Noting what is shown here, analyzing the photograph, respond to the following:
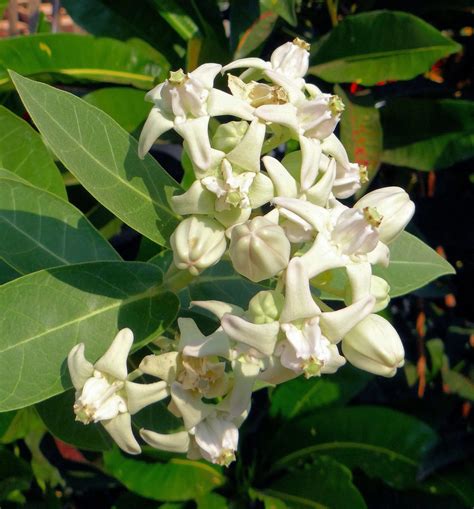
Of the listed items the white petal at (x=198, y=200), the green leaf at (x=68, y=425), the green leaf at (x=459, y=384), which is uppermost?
the white petal at (x=198, y=200)

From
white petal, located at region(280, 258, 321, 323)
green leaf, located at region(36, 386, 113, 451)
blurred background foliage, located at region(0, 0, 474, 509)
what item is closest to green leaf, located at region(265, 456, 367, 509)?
blurred background foliage, located at region(0, 0, 474, 509)

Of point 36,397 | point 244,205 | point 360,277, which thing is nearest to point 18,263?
point 36,397

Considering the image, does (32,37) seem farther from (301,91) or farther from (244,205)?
(244,205)

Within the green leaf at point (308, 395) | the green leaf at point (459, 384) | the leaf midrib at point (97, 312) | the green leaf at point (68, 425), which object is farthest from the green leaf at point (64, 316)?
the green leaf at point (459, 384)

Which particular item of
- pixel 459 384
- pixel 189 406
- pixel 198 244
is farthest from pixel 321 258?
pixel 459 384

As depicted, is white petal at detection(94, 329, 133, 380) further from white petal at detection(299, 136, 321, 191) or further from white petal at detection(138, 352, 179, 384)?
white petal at detection(299, 136, 321, 191)

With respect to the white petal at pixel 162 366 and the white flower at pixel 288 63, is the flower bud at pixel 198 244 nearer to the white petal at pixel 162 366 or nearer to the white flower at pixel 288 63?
the white petal at pixel 162 366

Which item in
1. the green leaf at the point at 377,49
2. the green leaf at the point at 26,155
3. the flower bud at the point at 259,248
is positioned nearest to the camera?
the flower bud at the point at 259,248
